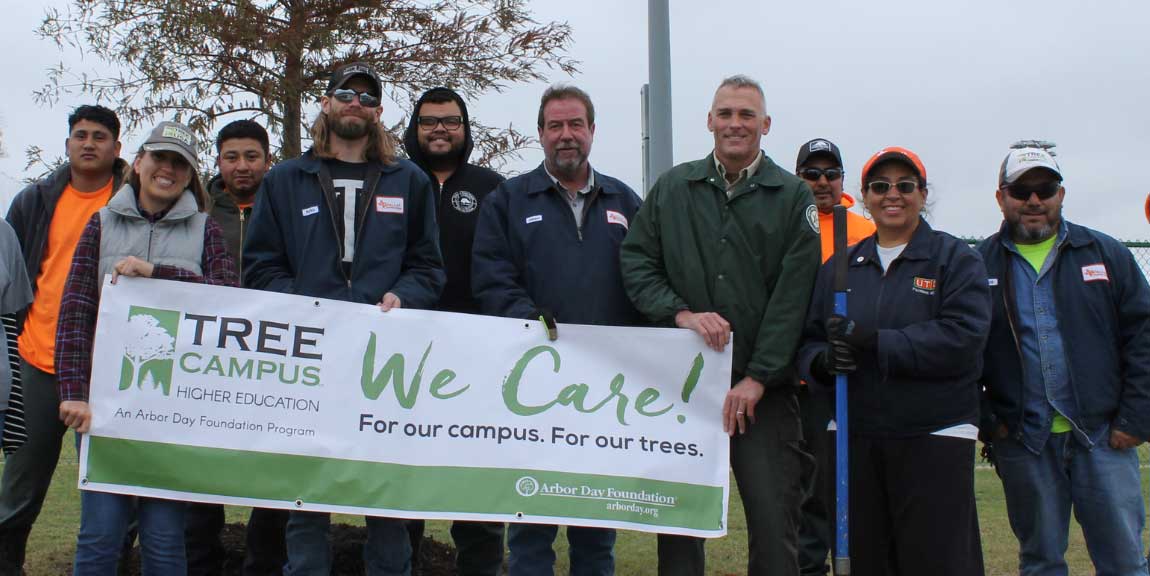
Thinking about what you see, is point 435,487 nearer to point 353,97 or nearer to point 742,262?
point 742,262

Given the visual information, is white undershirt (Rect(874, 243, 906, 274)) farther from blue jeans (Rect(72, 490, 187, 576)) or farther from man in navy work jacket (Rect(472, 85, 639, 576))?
blue jeans (Rect(72, 490, 187, 576))

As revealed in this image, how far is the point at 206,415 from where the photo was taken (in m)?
4.77

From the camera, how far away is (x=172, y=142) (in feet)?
15.6

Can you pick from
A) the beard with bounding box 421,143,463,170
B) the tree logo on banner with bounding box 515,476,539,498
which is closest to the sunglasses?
the tree logo on banner with bounding box 515,476,539,498

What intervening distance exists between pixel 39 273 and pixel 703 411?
3457 mm

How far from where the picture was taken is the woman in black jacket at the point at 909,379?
438 cm

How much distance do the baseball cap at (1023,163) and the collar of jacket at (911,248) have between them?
60cm

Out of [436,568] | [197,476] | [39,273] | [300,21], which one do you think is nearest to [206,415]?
[197,476]

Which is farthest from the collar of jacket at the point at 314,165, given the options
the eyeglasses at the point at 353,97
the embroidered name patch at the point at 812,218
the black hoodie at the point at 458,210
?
the embroidered name patch at the point at 812,218

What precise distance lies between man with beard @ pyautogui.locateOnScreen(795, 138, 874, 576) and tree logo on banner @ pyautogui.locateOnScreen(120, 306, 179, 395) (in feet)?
10.7

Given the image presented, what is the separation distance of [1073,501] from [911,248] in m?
1.51

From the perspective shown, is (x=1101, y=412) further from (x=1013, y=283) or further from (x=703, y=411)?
(x=703, y=411)

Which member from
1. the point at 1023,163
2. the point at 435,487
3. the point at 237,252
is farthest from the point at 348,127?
the point at 1023,163

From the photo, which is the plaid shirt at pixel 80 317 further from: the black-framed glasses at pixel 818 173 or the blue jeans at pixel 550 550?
the black-framed glasses at pixel 818 173
